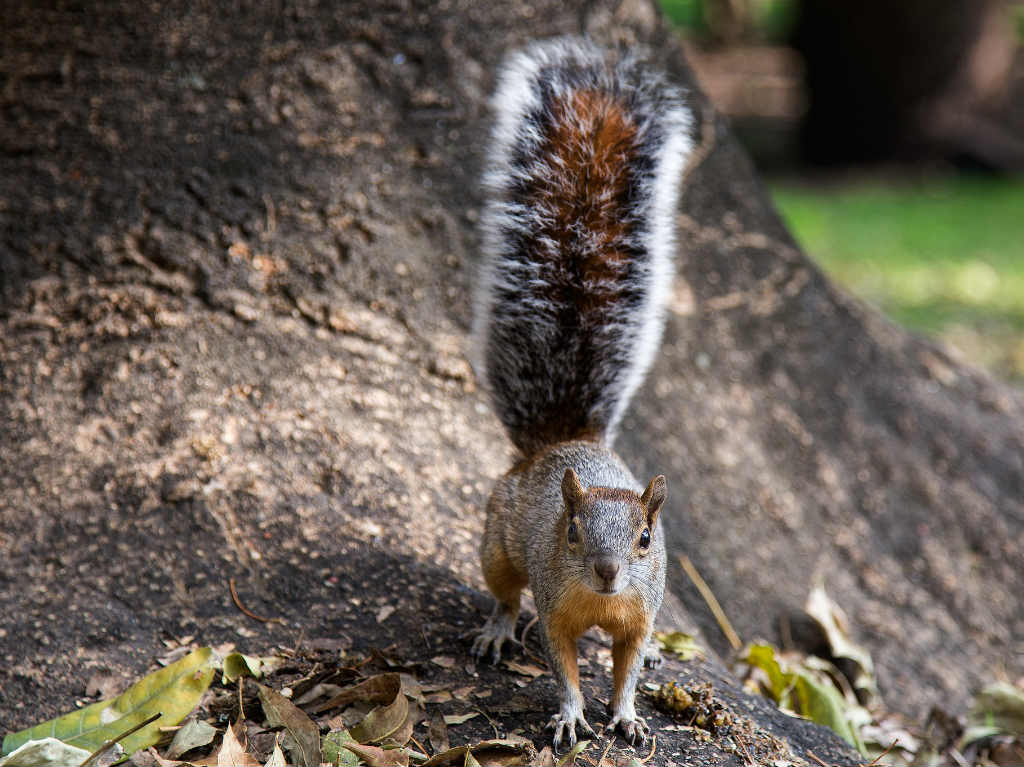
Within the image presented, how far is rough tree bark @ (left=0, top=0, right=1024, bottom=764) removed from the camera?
7.61ft

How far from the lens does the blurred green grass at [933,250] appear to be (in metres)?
5.98

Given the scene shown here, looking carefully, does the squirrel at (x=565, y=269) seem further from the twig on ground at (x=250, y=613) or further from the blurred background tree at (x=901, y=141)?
the blurred background tree at (x=901, y=141)

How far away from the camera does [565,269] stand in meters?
2.34

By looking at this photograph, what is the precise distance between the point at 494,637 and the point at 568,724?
0.33 meters

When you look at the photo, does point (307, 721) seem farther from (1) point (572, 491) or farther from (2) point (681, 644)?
(2) point (681, 644)

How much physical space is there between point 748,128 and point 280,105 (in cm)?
1000

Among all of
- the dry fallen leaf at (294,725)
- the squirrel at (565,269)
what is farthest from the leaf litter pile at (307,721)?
the squirrel at (565,269)

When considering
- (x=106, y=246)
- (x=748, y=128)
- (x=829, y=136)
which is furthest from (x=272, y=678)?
(x=748, y=128)

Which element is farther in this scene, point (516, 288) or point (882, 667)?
point (882, 667)

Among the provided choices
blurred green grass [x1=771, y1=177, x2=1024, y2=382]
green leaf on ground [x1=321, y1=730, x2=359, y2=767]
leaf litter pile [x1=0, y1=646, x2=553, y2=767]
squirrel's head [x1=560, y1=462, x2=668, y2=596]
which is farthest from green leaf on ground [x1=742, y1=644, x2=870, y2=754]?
blurred green grass [x1=771, y1=177, x2=1024, y2=382]

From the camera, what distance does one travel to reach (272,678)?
6.86ft

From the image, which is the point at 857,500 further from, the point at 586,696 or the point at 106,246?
the point at 106,246

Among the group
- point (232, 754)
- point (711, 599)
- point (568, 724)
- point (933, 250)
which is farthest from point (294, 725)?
point (933, 250)

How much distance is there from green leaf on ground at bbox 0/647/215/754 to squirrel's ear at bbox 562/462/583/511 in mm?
716
